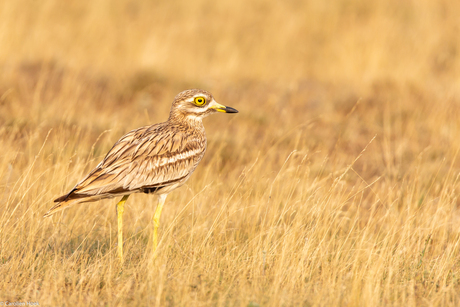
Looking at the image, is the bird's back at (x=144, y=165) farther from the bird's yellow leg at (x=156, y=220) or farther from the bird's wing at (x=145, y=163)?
the bird's yellow leg at (x=156, y=220)

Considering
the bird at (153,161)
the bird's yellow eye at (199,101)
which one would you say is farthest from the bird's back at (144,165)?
the bird's yellow eye at (199,101)

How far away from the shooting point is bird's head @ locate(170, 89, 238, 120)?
606cm

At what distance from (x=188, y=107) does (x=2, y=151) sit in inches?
112

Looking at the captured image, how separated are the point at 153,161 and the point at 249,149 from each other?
15.5 feet

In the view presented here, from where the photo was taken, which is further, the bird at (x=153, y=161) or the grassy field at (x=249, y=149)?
the bird at (x=153, y=161)

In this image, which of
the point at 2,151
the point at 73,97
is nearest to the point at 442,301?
the point at 2,151

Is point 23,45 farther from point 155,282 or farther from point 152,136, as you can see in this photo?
point 155,282

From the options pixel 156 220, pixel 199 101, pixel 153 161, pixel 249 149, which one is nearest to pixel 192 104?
pixel 199 101

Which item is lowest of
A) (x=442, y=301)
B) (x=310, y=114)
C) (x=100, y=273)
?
(x=442, y=301)

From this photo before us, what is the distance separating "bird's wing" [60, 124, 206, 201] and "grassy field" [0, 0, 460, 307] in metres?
0.41

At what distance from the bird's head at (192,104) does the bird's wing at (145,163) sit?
0.97ft

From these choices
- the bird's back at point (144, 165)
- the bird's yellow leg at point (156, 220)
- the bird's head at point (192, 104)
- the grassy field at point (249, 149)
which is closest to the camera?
the grassy field at point (249, 149)

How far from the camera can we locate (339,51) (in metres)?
15.3

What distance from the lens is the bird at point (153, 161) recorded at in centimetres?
512
